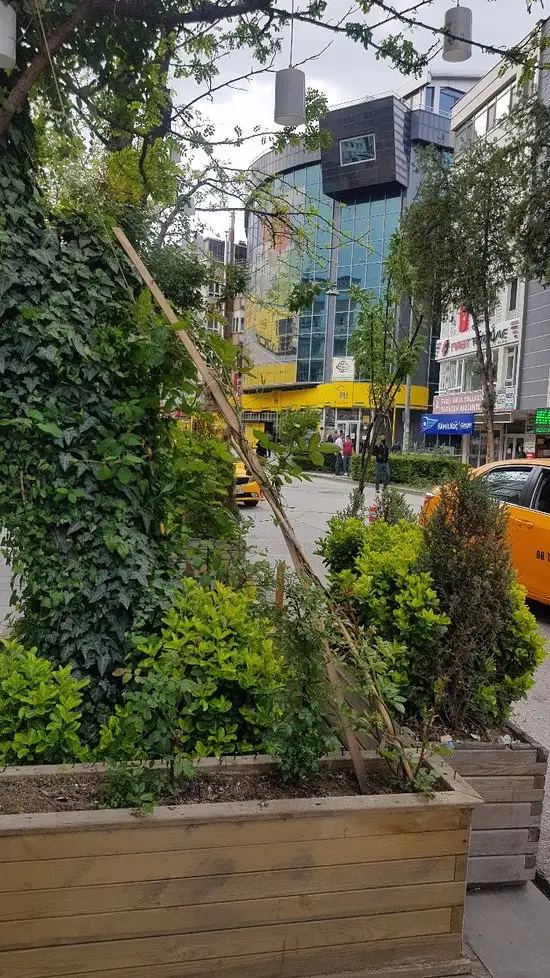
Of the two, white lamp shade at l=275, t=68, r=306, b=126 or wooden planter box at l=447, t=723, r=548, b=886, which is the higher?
white lamp shade at l=275, t=68, r=306, b=126

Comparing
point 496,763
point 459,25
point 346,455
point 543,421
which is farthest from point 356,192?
point 496,763

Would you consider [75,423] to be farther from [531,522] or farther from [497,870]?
[531,522]

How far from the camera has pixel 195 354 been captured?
2.77m

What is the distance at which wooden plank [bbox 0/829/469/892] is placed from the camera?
201cm

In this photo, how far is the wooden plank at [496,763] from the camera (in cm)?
273

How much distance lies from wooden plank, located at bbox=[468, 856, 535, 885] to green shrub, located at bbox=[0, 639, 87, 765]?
61.7 inches

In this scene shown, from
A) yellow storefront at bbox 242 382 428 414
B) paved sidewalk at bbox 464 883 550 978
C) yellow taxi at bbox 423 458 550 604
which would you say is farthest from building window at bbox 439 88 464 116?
paved sidewalk at bbox 464 883 550 978

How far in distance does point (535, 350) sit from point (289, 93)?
76.7 ft

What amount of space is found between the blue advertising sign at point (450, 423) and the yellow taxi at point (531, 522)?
2469cm

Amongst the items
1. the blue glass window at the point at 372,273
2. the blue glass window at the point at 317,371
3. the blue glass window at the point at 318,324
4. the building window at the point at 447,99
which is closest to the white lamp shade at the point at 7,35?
the blue glass window at the point at 372,273

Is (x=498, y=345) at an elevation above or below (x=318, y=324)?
below

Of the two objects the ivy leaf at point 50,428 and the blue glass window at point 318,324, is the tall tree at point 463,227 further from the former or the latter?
the blue glass window at point 318,324

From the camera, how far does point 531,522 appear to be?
7668mm

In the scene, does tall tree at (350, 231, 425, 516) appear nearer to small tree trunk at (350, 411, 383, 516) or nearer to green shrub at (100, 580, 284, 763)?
small tree trunk at (350, 411, 383, 516)
